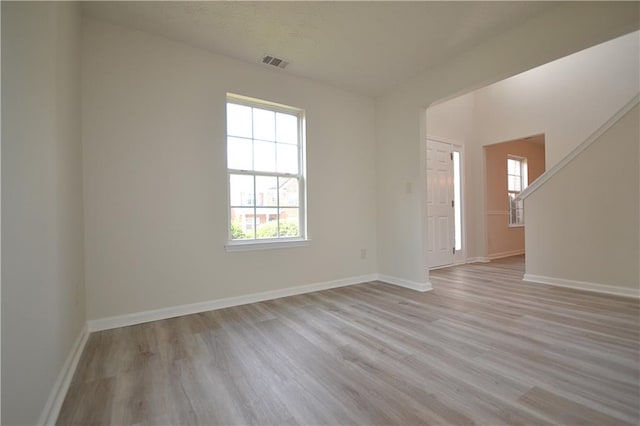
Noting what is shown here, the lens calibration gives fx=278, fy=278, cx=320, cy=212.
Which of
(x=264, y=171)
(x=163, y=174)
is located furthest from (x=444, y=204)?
(x=163, y=174)

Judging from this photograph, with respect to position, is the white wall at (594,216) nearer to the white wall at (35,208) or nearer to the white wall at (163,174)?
the white wall at (163,174)

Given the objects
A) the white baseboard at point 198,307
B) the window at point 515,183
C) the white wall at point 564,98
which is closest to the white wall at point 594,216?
the white wall at point 564,98

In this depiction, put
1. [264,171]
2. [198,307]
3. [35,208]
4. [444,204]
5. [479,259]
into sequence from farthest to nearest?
[479,259] < [444,204] < [264,171] < [198,307] < [35,208]

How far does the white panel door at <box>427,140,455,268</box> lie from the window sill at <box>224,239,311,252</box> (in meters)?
2.47

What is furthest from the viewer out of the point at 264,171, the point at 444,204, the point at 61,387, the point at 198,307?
the point at 444,204

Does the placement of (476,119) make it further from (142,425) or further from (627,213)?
(142,425)

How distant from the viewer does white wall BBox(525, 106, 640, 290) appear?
10.1 feet

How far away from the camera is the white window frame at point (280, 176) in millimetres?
3026

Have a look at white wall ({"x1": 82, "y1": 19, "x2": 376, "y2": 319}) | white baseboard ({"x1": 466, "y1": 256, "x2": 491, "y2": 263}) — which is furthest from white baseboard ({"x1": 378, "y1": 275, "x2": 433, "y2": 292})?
white baseboard ({"x1": 466, "y1": 256, "x2": 491, "y2": 263})

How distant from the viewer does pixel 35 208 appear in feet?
4.12

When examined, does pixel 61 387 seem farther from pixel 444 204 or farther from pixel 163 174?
pixel 444 204

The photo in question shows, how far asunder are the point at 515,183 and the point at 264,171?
6.20m

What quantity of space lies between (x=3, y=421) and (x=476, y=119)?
22.4ft

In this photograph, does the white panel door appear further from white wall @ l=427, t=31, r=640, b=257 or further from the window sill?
the window sill
